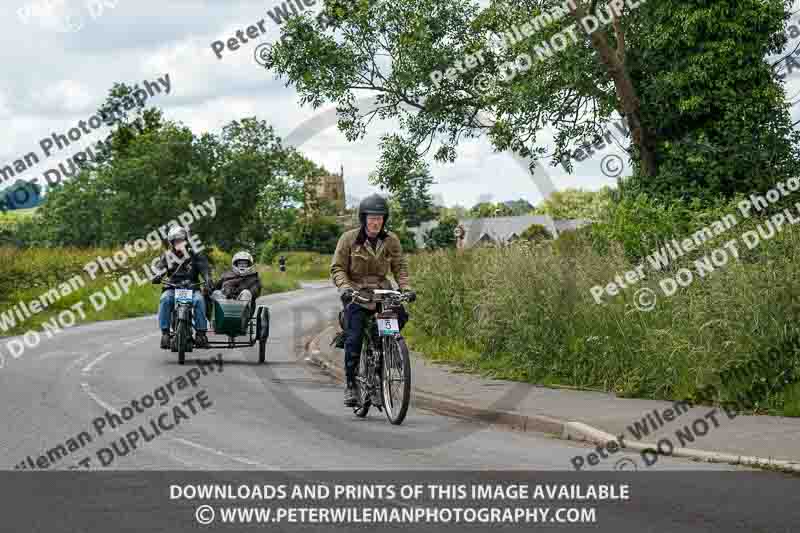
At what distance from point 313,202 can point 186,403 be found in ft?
288

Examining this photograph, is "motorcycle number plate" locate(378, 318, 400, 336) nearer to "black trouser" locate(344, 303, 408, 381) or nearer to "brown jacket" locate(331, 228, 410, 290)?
"black trouser" locate(344, 303, 408, 381)

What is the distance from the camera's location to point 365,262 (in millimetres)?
11180

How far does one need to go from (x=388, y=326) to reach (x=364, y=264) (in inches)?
33.3

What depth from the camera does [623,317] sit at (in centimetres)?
1290

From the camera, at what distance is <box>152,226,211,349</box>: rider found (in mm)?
17078

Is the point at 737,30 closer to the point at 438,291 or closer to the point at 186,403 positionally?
the point at 438,291

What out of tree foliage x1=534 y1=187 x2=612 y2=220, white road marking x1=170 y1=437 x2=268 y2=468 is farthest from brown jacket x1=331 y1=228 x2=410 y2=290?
tree foliage x1=534 y1=187 x2=612 y2=220

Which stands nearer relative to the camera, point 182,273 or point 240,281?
point 182,273

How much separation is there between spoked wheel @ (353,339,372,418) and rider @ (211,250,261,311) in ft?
20.9

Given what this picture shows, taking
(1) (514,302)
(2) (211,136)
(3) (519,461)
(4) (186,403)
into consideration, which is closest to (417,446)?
(3) (519,461)

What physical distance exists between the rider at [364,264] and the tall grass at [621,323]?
2.99 meters

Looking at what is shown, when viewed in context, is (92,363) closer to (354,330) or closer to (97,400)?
(97,400)

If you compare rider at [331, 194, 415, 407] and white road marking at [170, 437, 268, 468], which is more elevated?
rider at [331, 194, 415, 407]

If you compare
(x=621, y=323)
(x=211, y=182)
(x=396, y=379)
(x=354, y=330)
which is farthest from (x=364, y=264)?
(x=211, y=182)
